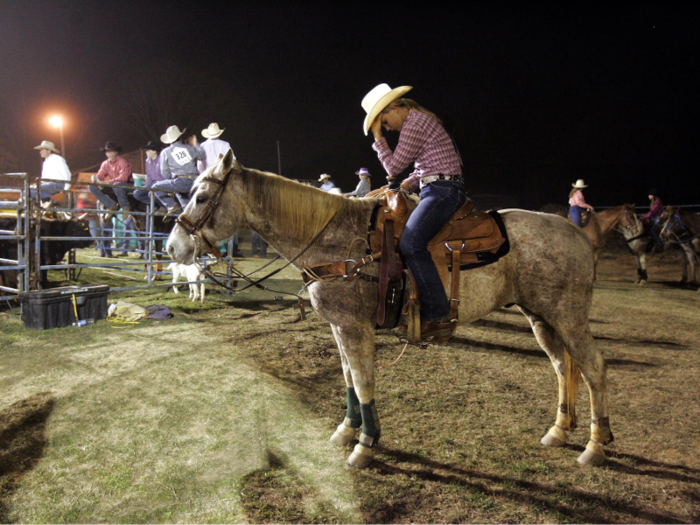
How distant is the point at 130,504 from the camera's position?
257cm

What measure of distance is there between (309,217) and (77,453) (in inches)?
96.3

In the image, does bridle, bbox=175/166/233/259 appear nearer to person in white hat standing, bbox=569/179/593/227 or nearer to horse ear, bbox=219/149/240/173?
horse ear, bbox=219/149/240/173

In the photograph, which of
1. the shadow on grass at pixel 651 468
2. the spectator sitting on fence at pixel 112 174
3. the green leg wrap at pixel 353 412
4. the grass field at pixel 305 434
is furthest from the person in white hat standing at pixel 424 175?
the spectator sitting on fence at pixel 112 174

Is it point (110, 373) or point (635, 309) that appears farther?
point (635, 309)

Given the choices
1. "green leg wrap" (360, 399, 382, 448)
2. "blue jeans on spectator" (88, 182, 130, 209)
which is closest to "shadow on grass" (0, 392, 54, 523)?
"green leg wrap" (360, 399, 382, 448)

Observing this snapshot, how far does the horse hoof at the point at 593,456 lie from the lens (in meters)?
3.16

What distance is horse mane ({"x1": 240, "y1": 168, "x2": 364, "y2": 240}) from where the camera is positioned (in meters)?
3.19

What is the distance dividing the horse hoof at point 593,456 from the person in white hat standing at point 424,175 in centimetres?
138

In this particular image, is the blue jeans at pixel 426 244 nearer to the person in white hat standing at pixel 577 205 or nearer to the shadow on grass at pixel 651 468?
the shadow on grass at pixel 651 468

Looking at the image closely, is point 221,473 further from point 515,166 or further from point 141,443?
point 515,166

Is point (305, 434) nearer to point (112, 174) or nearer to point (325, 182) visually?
point (112, 174)

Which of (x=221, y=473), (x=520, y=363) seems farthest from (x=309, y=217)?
(x=520, y=363)

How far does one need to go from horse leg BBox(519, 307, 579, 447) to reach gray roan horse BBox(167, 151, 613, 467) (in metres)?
0.05

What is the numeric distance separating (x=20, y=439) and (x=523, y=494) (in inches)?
147
